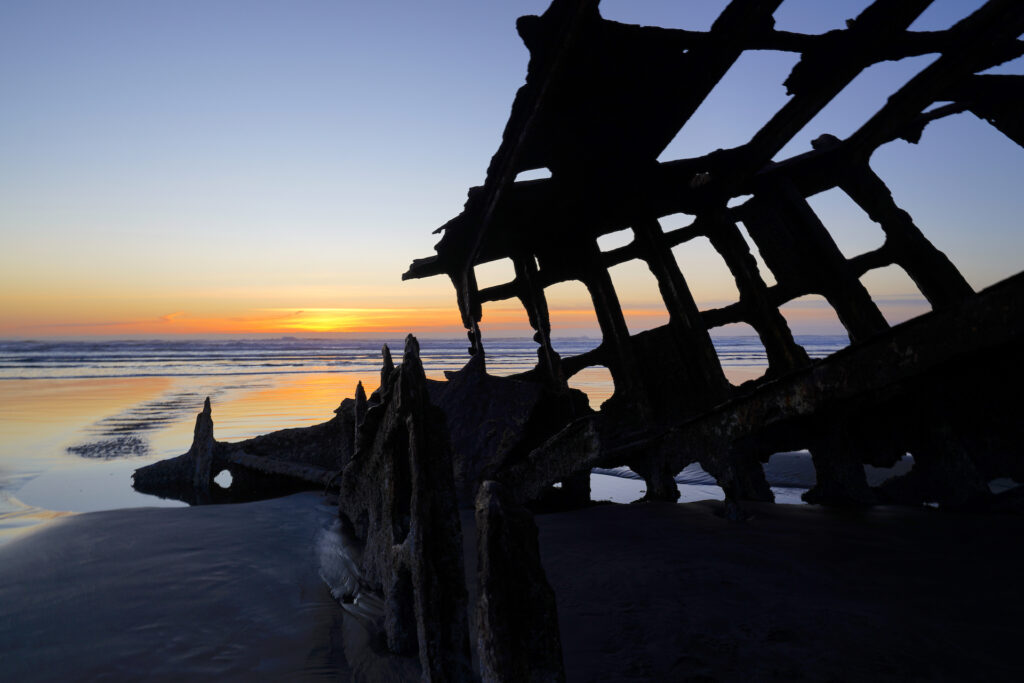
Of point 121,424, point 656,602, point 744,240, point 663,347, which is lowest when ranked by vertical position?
point 121,424

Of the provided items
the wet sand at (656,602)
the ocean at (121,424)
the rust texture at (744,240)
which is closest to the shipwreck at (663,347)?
the rust texture at (744,240)

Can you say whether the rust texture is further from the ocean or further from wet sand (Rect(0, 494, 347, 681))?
the ocean

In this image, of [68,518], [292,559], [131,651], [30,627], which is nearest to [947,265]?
[292,559]

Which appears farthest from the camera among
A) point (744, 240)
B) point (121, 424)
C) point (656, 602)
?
point (121, 424)

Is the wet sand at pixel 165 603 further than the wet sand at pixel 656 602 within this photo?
Result: Yes

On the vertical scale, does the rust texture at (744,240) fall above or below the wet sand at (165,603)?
above

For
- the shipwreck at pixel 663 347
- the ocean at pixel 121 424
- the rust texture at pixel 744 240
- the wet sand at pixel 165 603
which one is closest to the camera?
the shipwreck at pixel 663 347

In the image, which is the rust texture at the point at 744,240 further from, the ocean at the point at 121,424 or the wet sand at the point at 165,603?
the ocean at the point at 121,424

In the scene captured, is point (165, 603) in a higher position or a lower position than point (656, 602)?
lower

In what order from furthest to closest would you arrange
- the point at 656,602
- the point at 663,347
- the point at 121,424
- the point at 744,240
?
the point at 121,424
the point at 663,347
the point at 744,240
the point at 656,602

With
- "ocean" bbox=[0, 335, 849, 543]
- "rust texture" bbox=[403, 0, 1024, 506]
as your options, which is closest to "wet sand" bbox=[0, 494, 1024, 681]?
"rust texture" bbox=[403, 0, 1024, 506]

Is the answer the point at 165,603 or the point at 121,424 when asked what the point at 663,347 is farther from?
the point at 121,424

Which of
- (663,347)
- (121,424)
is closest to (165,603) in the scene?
(663,347)

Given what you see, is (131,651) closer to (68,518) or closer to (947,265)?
(68,518)
